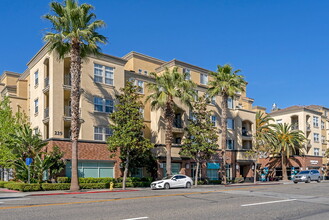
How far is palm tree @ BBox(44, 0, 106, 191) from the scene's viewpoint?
2722 cm

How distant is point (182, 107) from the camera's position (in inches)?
1618

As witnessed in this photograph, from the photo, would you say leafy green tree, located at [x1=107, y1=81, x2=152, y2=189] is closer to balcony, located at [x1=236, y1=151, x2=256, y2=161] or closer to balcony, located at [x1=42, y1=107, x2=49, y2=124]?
balcony, located at [x1=42, y1=107, x2=49, y2=124]

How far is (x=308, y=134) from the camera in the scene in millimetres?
64875

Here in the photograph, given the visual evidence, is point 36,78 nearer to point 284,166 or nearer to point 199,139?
point 199,139

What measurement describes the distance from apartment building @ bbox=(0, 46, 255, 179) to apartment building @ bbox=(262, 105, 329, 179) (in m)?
20.4

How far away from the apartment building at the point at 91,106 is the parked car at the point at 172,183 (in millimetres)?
5866

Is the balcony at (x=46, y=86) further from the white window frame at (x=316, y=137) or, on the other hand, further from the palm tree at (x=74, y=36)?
the white window frame at (x=316, y=137)

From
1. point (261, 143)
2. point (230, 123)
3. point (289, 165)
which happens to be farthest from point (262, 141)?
point (289, 165)

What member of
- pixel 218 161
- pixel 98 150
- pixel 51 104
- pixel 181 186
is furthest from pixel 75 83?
pixel 218 161

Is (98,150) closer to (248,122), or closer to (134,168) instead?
(134,168)

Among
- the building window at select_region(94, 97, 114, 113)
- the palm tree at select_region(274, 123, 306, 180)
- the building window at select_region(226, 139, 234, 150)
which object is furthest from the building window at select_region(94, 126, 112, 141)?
the palm tree at select_region(274, 123, 306, 180)

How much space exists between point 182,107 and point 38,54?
16725 millimetres

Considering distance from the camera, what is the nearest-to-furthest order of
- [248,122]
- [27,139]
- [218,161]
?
[27,139]
[218,161]
[248,122]

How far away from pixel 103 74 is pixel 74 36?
29.2ft
